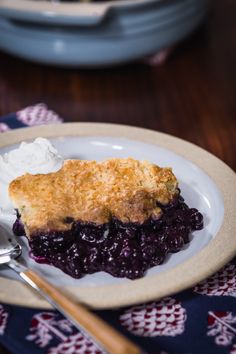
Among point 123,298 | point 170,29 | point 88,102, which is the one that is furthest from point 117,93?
point 123,298

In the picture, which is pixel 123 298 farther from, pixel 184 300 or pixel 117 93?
pixel 117 93

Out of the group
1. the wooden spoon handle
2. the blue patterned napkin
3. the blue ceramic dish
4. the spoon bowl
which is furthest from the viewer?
the blue ceramic dish

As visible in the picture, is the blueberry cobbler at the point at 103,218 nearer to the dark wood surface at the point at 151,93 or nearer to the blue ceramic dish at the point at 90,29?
the dark wood surface at the point at 151,93

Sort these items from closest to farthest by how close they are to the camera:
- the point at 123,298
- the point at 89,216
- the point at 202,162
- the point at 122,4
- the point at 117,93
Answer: the point at 123,298 < the point at 89,216 < the point at 202,162 < the point at 122,4 < the point at 117,93

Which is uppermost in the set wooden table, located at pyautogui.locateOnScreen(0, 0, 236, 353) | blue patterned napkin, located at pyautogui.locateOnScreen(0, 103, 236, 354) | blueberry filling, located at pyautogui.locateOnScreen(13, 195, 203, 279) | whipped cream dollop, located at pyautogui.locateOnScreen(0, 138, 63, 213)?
wooden table, located at pyautogui.locateOnScreen(0, 0, 236, 353)

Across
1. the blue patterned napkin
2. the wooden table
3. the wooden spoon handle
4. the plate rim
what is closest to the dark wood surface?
the wooden table

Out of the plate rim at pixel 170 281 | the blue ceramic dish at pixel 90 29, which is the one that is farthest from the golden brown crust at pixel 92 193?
the blue ceramic dish at pixel 90 29

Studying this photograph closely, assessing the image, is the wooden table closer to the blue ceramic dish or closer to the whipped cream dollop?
the blue ceramic dish

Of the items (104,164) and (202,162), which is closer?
(104,164)
